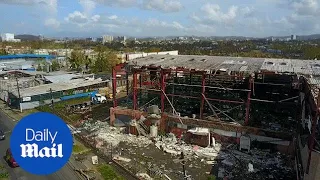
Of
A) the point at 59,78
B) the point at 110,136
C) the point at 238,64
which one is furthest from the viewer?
the point at 59,78

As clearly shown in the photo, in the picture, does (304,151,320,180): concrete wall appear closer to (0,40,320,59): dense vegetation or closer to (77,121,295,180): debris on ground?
(77,121,295,180): debris on ground

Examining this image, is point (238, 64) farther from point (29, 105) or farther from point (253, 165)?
point (29, 105)

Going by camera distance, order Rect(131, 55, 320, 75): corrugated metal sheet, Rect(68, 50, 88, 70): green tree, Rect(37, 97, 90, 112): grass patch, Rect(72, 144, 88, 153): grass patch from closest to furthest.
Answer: Rect(72, 144, 88, 153): grass patch < Rect(131, 55, 320, 75): corrugated metal sheet < Rect(37, 97, 90, 112): grass patch < Rect(68, 50, 88, 70): green tree

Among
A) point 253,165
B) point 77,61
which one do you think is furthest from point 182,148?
point 77,61

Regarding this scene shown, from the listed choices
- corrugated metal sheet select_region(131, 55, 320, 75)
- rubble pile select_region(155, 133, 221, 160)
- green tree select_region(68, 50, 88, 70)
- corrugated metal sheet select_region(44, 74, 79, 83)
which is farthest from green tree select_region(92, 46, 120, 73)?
rubble pile select_region(155, 133, 221, 160)

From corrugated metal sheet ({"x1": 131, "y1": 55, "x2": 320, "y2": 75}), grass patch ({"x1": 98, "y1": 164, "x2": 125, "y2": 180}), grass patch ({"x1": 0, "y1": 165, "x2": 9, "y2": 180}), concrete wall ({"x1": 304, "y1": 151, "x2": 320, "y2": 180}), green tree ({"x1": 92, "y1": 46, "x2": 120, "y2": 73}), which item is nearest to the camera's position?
concrete wall ({"x1": 304, "y1": 151, "x2": 320, "y2": 180})

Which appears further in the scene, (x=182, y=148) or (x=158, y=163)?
(x=182, y=148)

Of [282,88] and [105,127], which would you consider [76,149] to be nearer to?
[105,127]
